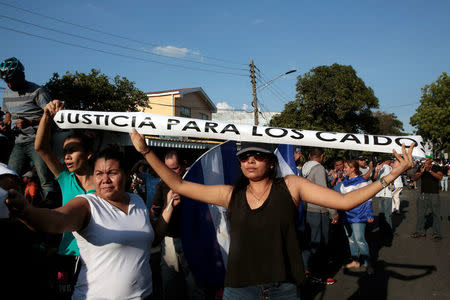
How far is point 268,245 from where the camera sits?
8.01 ft

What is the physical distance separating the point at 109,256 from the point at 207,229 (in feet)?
5.82

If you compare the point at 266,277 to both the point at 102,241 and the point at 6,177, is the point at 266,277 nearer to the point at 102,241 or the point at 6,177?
the point at 102,241

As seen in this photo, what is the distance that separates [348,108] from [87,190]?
30.8 metres

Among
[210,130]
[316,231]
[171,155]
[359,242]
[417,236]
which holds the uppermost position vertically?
[210,130]

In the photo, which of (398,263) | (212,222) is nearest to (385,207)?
(398,263)

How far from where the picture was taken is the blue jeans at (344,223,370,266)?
616 centimetres

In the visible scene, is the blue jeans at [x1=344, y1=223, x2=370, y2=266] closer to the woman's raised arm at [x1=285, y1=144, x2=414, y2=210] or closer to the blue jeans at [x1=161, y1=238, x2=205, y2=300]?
the blue jeans at [x1=161, y1=238, x2=205, y2=300]

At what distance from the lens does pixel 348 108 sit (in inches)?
1217

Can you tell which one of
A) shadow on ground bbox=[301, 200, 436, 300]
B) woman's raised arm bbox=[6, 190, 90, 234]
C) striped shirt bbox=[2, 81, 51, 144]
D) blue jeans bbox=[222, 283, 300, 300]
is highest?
striped shirt bbox=[2, 81, 51, 144]

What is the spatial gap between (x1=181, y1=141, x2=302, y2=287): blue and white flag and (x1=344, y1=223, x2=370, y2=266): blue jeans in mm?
3352

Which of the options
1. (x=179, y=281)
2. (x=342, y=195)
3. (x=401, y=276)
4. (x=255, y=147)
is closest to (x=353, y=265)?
(x=401, y=276)

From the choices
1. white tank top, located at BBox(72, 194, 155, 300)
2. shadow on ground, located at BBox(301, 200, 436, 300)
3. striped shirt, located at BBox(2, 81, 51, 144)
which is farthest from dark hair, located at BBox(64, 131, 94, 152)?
shadow on ground, located at BBox(301, 200, 436, 300)

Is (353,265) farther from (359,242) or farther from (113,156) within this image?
(113,156)

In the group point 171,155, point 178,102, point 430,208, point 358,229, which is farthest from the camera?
point 178,102
